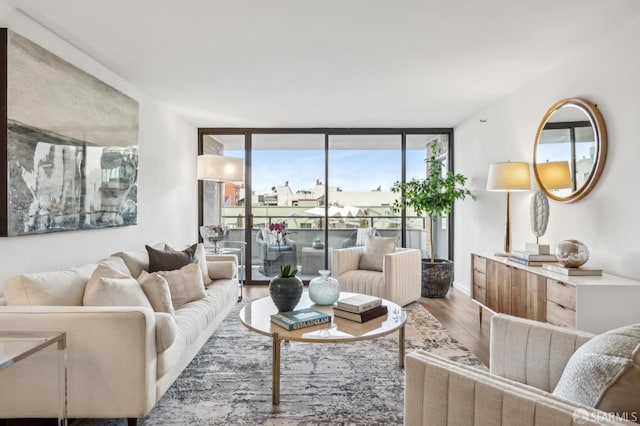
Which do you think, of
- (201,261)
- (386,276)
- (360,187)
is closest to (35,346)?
(201,261)

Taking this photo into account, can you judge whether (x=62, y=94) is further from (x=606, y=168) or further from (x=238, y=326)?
(x=606, y=168)

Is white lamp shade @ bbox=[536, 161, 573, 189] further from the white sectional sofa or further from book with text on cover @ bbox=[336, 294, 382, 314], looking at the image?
the white sectional sofa

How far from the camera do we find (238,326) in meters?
3.58

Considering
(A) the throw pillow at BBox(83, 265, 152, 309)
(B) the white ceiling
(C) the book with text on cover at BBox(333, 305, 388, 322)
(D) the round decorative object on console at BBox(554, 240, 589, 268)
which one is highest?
(B) the white ceiling

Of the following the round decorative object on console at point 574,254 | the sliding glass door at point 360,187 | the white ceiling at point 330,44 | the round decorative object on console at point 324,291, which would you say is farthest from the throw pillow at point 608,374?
the sliding glass door at point 360,187

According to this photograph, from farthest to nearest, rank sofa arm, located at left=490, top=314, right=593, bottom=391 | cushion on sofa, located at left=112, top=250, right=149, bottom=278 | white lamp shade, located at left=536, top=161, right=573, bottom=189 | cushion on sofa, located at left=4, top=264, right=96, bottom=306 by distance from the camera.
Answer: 1. white lamp shade, located at left=536, top=161, right=573, bottom=189
2. cushion on sofa, located at left=112, top=250, right=149, bottom=278
3. cushion on sofa, located at left=4, top=264, right=96, bottom=306
4. sofa arm, located at left=490, top=314, right=593, bottom=391

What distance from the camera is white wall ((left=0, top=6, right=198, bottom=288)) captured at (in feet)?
Result: 7.75

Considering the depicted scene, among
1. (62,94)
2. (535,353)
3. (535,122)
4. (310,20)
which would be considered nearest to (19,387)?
(62,94)

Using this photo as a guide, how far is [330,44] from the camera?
278 centimetres

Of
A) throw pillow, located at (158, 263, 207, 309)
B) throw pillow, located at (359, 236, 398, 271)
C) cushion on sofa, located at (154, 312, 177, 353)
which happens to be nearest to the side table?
cushion on sofa, located at (154, 312, 177, 353)

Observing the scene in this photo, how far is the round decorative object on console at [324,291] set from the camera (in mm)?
2652

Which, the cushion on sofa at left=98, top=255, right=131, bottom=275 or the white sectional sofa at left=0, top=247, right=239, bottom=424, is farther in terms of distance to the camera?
the cushion on sofa at left=98, top=255, right=131, bottom=275

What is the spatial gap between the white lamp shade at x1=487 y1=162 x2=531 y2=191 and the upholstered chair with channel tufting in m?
1.26

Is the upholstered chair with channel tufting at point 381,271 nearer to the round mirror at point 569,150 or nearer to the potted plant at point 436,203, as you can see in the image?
the potted plant at point 436,203
